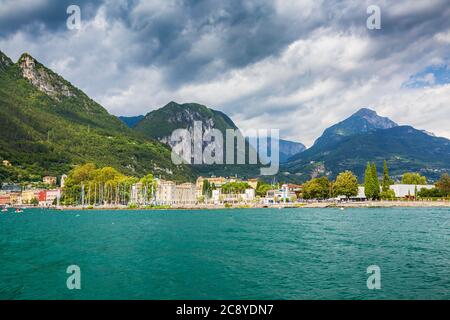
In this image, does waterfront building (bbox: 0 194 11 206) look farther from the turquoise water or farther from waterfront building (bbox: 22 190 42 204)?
the turquoise water

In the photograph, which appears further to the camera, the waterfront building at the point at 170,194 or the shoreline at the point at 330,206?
the waterfront building at the point at 170,194

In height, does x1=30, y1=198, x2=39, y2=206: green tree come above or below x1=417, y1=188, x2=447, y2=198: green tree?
below

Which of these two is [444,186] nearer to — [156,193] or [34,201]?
[156,193]

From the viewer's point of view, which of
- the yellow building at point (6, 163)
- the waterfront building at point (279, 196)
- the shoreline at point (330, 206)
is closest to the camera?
the shoreline at point (330, 206)

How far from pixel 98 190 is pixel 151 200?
72.0 feet

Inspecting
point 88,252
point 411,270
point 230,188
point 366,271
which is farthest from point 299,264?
point 230,188

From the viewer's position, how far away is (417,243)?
33969 mm

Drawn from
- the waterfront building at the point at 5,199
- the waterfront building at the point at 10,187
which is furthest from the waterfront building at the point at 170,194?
the waterfront building at the point at 5,199

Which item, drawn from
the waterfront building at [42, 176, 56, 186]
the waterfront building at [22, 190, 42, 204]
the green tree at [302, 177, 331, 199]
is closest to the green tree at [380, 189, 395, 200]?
the green tree at [302, 177, 331, 199]

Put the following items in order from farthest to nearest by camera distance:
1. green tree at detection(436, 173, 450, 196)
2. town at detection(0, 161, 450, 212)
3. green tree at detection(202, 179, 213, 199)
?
green tree at detection(202, 179, 213, 199), green tree at detection(436, 173, 450, 196), town at detection(0, 161, 450, 212)

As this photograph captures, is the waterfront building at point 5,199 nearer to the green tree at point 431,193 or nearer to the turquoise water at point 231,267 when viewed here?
the turquoise water at point 231,267

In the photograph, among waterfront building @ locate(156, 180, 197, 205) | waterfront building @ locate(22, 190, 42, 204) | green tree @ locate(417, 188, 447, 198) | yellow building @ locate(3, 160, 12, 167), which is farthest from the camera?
yellow building @ locate(3, 160, 12, 167)

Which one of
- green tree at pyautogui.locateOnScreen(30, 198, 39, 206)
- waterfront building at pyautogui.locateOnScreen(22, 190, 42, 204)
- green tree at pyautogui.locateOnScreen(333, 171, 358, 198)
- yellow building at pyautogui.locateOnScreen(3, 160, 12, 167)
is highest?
yellow building at pyautogui.locateOnScreen(3, 160, 12, 167)

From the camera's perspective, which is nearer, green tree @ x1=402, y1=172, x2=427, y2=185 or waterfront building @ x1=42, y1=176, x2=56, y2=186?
green tree @ x1=402, y1=172, x2=427, y2=185
